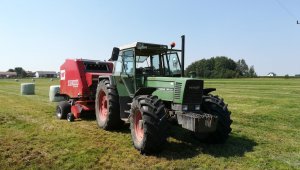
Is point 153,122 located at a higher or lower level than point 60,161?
higher

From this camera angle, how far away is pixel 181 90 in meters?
7.39

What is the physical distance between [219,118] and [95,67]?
20.9 ft

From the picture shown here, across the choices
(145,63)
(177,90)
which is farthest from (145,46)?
(177,90)

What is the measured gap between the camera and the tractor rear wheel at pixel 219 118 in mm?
7723

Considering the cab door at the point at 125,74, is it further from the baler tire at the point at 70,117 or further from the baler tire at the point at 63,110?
the baler tire at the point at 63,110

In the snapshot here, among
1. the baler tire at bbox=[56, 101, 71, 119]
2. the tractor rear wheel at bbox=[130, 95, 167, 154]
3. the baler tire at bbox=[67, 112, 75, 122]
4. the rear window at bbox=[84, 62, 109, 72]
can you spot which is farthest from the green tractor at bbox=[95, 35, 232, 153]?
the baler tire at bbox=[56, 101, 71, 119]

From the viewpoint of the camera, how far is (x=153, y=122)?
269 inches

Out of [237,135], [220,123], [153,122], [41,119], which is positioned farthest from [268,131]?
[41,119]

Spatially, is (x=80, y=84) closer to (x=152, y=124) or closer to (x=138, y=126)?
(x=138, y=126)

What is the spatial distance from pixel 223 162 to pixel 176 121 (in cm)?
149

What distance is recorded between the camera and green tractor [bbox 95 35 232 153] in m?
6.95

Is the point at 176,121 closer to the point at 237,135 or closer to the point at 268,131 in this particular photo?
the point at 237,135

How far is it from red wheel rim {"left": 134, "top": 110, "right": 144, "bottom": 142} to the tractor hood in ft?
2.36

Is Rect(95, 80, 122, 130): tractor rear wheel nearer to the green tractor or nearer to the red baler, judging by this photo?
the green tractor
